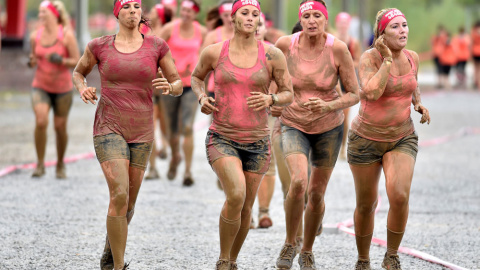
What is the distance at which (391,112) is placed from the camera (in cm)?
629

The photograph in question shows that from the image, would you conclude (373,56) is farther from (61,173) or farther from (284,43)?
(61,173)

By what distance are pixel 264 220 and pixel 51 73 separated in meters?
3.74

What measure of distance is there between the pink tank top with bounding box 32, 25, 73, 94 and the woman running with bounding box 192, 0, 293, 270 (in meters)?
4.75

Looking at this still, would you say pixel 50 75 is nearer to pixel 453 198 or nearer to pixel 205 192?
pixel 205 192

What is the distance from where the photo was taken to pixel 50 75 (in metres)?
10.7

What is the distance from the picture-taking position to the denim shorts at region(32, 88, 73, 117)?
10656 millimetres

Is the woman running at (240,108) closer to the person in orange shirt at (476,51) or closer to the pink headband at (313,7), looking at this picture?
the pink headband at (313,7)

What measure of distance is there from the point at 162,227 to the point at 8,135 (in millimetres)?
7912

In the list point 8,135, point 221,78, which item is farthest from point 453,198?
point 8,135

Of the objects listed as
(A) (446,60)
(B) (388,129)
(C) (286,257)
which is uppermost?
(B) (388,129)

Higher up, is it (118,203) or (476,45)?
(118,203)

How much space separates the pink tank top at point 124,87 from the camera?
6.18m

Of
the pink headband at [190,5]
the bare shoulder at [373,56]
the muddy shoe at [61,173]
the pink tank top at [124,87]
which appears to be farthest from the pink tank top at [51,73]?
the bare shoulder at [373,56]

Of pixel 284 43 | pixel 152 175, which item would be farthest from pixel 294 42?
pixel 152 175
